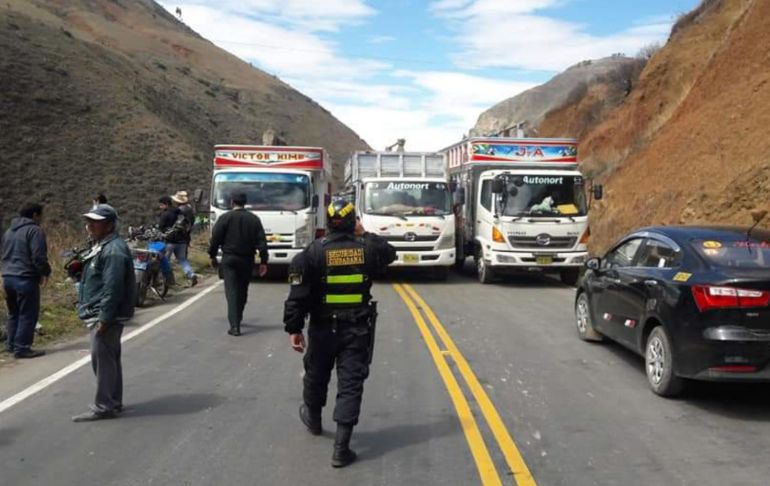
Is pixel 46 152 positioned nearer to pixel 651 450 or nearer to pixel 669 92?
pixel 669 92

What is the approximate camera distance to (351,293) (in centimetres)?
504

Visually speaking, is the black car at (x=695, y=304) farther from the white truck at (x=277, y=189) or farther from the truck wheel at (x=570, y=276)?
the white truck at (x=277, y=189)

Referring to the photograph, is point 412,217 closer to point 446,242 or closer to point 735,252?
point 446,242

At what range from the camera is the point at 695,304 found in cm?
606

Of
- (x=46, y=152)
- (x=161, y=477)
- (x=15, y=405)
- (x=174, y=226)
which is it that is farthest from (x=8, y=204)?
(x=161, y=477)

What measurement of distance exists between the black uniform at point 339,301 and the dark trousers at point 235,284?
15.3 ft

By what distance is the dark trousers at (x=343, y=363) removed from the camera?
16.1ft

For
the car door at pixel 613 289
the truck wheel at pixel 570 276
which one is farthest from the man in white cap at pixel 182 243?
the car door at pixel 613 289

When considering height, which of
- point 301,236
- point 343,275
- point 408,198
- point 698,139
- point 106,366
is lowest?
point 106,366

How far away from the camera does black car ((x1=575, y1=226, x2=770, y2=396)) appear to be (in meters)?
5.89

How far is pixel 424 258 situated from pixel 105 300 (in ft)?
33.4

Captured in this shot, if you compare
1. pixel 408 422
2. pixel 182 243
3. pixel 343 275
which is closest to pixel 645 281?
pixel 408 422

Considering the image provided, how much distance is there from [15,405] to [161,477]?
7.56 ft

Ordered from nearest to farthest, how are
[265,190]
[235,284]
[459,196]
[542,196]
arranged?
[235,284]
[542,196]
[265,190]
[459,196]
